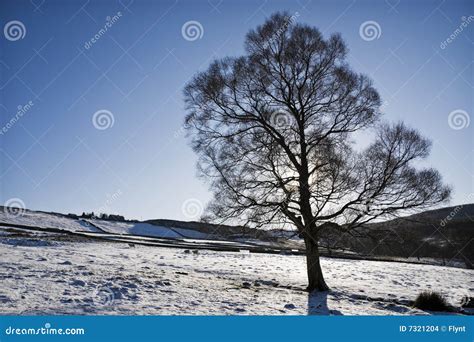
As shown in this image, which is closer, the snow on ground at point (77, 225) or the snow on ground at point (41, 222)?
the snow on ground at point (41, 222)

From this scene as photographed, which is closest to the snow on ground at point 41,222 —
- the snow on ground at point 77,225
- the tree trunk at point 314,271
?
the snow on ground at point 77,225

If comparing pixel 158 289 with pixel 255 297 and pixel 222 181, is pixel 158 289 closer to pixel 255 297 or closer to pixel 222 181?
pixel 255 297

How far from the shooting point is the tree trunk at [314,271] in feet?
41.0

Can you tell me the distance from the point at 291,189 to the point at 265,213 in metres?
1.37

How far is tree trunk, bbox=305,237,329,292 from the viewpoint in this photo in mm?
12500

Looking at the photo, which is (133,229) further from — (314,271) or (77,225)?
(314,271)

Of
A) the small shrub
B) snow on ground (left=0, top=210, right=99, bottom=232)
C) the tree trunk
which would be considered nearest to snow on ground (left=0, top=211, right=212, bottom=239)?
snow on ground (left=0, top=210, right=99, bottom=232)

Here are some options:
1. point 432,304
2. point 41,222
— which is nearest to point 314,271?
point 432,304

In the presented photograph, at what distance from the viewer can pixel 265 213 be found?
41.8 feet

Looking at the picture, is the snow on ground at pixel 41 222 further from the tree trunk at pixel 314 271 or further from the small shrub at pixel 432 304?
the small shrub at pixel 432 304

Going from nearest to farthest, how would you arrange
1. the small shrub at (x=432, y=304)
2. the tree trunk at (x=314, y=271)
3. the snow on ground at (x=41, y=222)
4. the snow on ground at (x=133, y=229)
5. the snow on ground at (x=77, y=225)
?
the small shrub at (x=432, y=304), the tree trunk at (x=314, y=271), the snow on ground at (x=41, y=222), the snow on ground at (x=77, y=225), the snow on ground at (x=133, y=229)

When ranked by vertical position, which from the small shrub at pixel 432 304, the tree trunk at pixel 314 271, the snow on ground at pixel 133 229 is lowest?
the small shrub at pixel 432 304

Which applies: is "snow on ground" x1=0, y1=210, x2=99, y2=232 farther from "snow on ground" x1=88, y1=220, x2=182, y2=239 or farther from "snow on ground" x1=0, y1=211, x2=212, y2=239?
"snow on ground" x1=88, y1=220, x2=182, y2=239

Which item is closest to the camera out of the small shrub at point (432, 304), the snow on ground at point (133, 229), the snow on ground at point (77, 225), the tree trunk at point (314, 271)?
the small shrub at point (432, 304)
